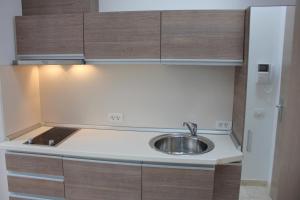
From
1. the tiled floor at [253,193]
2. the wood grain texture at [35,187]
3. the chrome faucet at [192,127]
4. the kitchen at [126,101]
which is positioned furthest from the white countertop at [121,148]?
the tiled floor at [253,193]

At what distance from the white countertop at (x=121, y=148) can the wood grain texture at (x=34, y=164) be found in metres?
0.06

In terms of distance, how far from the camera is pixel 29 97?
7.23ft

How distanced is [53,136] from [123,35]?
1116 millimetres

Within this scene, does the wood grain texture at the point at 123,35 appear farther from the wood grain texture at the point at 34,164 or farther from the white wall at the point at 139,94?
the wood grain texture at the point at 34,164

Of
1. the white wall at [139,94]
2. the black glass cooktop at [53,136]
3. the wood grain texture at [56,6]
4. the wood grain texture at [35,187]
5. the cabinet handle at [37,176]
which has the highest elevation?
the wood grain texture at [56,6]

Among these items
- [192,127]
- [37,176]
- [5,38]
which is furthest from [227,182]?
[5,38]

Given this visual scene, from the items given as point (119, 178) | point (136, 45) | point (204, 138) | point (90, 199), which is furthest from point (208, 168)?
point (136, 45)

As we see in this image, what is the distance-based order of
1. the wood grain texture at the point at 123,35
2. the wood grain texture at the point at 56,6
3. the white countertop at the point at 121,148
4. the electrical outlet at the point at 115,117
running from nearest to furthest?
the white countertop at the point at 121,148
the wood grain texture at the point at 123,35
the wood grain texture at the point at 56,6
the electrical outlet at the point at 115,117

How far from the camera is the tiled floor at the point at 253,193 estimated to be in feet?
6.50

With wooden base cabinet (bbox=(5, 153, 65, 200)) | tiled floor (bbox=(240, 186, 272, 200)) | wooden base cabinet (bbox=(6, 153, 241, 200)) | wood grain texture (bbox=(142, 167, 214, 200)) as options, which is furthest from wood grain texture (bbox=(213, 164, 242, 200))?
wooden base cabinet (bbox=(5, 153, 65, 200))

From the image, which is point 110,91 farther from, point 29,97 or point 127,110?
point 29,97

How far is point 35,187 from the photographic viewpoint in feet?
6.17

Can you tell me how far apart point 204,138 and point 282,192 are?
99cm

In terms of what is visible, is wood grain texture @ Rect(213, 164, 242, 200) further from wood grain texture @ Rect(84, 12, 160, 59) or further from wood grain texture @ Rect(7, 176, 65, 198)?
wood grain texture @ Rect(7, 176, 65, 198)
